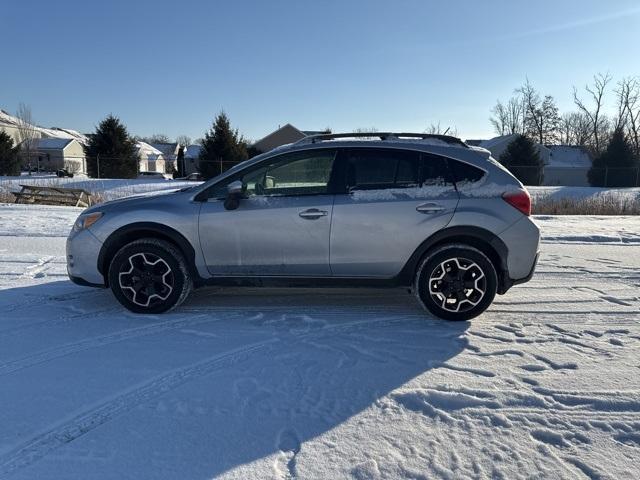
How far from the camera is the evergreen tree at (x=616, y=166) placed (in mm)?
35844

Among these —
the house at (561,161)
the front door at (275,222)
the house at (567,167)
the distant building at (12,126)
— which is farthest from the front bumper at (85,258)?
the distant building at (12,126)

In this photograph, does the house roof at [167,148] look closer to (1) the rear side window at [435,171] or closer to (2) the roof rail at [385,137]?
(2) the roof rail at [385,137]

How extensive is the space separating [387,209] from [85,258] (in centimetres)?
308

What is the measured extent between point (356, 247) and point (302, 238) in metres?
0.54

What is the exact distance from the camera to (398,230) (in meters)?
4.56

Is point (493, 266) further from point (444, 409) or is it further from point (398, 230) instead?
point (444, 409)

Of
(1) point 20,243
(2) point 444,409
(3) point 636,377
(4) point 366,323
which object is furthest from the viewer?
(1) point 20,243

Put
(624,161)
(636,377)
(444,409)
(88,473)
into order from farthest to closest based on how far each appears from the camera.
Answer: (624,161)
(636,377)
(444,409)
(88,473)

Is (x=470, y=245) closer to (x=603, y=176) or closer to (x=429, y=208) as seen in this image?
(x=429, y=208)

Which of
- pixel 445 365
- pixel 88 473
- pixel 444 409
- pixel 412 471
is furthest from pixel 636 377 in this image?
pixel 88 473

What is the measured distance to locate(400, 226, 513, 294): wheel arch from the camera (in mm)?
4535

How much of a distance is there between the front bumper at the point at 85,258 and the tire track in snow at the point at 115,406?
1.86m

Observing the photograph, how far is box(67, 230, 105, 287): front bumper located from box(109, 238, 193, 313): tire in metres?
0.19

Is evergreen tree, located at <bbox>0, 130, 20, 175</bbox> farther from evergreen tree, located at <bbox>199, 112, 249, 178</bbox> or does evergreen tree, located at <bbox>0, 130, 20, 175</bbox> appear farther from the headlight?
the headlight
